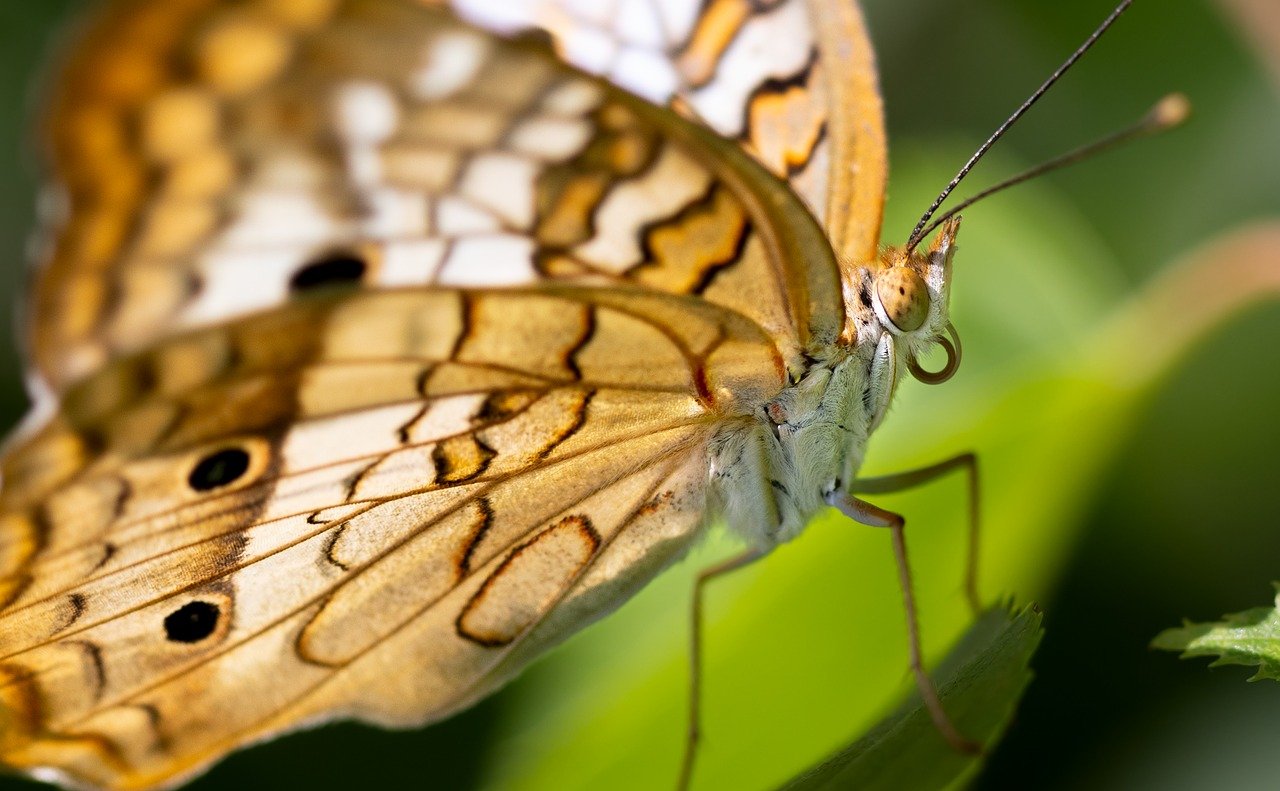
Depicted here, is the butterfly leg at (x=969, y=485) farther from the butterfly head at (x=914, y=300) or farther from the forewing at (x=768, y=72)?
the forewing at (x=768, y=72)

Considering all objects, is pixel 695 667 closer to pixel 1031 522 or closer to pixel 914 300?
pixel 1031 522

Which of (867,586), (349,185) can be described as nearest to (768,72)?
(349,185)

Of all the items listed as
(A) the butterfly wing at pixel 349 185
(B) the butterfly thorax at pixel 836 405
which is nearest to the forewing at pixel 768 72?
(B) the butterfly thorax at pixel 836 405

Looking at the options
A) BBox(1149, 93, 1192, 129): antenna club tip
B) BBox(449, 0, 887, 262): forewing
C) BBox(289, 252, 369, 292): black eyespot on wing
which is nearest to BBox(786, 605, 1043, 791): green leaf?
BBox(449, 0, 887, 262): forewing

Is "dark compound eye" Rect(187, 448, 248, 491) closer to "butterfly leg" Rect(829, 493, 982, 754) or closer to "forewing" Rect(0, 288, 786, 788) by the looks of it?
"forewing" Rect(0, 288, 786, 788)

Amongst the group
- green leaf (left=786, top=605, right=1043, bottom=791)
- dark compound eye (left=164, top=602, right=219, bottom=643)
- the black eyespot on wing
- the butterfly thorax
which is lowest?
green leaf (left=786, top=605, right=1043, bottom=791)

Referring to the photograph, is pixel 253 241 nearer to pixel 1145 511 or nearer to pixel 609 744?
pixel 609 744

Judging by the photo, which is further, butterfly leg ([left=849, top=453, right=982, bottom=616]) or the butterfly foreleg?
butterfly leg ([left=849, top=453, right=982, bottom=616])
